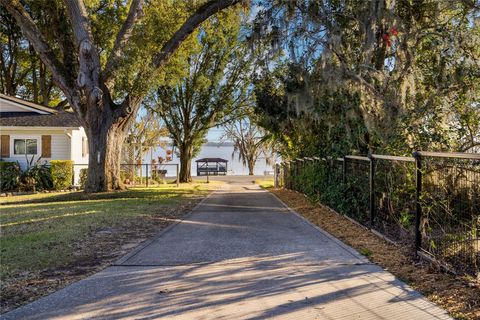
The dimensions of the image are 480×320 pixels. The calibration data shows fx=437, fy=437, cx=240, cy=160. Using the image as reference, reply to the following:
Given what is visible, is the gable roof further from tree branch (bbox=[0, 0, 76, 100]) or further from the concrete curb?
the concrete curb

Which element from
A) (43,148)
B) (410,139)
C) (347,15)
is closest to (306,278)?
(410,139)

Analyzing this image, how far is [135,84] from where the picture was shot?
16.6 m

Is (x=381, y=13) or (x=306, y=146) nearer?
(x=381, y=13)

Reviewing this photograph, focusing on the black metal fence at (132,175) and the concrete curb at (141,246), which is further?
the black metal fence at (132,175)

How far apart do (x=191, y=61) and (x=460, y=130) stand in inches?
806

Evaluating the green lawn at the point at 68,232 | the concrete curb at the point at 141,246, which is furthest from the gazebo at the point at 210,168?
the concrete curb at the point at 141,246

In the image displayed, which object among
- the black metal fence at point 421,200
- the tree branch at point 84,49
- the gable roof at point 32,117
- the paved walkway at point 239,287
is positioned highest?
the tree branch at point 84,49

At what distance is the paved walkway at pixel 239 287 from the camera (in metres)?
3.97

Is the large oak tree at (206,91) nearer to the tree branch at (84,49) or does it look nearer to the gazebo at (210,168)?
the tree branch at (84,49)

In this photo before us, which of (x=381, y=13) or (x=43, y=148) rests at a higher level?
(x=381, y=13)

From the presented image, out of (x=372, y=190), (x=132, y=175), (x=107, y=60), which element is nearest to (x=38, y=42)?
(x=107, y=60)

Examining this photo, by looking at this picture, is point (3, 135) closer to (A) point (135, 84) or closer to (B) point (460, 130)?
(A) point (135, 84)

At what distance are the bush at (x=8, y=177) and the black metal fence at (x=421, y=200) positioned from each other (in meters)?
16.2

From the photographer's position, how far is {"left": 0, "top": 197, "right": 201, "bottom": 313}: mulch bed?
4590 mm
